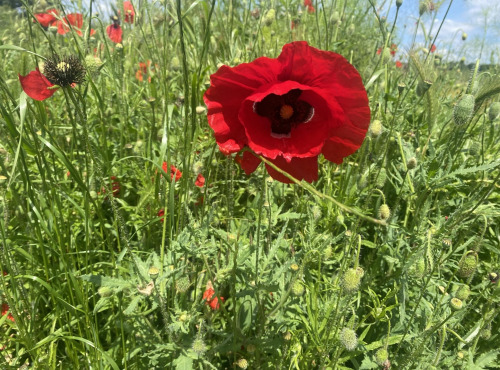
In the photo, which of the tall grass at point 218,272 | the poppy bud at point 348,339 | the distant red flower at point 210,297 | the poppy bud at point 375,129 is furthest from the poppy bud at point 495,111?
the distant red flower at point 210,297

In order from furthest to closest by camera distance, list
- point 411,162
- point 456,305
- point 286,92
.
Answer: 1. point 411,162
2. point 456,305
3. point 286,92

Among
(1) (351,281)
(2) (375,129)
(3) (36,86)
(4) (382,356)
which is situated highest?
(3) (36,86)

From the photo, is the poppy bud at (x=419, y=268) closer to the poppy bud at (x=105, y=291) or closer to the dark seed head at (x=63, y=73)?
the poppy bud at (x=105, y=291)

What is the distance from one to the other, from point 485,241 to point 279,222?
962 millimetres

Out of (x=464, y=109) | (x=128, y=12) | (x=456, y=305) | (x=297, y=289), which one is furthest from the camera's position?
(x=128, y=12)

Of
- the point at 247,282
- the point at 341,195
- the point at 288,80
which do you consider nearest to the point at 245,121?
the point at 288,80

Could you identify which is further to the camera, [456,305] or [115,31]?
[115,31]

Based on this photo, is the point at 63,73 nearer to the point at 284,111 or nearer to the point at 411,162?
the point at 284,111

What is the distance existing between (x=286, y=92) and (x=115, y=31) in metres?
2.96

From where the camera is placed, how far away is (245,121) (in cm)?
93

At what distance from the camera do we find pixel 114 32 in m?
3.28

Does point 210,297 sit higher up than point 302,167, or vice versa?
point 302,167

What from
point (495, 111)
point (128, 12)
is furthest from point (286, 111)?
point (128, 12)

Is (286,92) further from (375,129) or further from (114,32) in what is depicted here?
(114,32)
